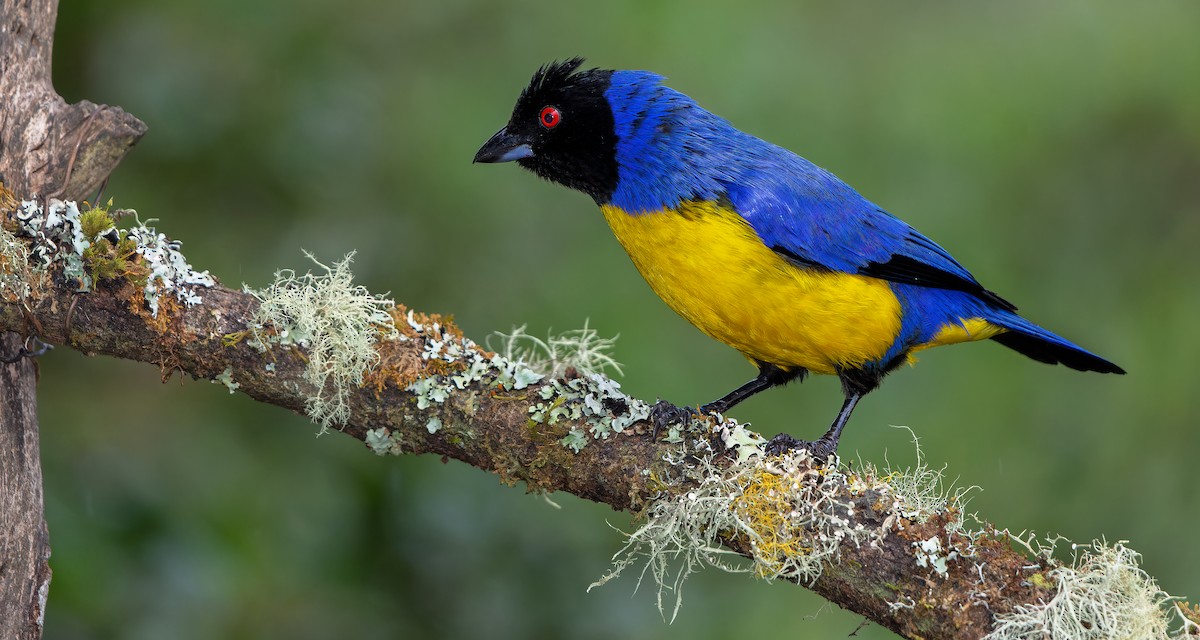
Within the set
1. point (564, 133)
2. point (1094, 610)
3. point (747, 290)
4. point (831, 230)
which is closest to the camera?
point (1094, 610)

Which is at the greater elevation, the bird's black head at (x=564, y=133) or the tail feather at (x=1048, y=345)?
the bird's black head at (x=564, y=133)

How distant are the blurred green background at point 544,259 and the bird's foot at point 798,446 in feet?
2.85

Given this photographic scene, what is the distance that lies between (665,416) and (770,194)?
919 mm

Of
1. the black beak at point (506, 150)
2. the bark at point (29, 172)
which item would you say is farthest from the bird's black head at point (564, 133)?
the bark at point (29, 172)

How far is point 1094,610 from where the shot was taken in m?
2.55

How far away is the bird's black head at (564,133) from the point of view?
376cm

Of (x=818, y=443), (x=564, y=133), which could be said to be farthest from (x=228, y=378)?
(x=818, y=443)

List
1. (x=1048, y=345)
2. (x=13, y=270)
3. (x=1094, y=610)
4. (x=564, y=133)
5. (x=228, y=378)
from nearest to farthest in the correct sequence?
1. (x=1094, y=610)
2. (x=13, y=270)
3. (x=228, y=378)
4. (x=564, y=133)
5. (x=1048, y=345)

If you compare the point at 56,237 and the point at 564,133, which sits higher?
the point at 564,133

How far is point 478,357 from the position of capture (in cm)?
297

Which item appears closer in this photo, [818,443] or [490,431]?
[490,431]

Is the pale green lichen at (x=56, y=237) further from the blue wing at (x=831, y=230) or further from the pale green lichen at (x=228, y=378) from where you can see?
the blue wing at (x=831, y=230)

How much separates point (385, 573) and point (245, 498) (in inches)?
20.2

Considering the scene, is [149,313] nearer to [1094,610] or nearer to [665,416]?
[665,416]
